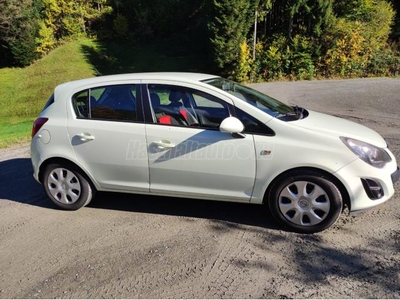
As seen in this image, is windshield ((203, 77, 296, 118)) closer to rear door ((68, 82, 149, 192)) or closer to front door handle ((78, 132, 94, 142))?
rear door ((68, 82, 149, 192))

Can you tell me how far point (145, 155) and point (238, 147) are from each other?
1047 mm

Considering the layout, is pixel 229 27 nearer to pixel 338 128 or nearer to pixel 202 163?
pixel 338 128

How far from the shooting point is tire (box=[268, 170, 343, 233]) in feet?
11.4

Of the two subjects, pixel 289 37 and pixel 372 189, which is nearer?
pixel 372 189

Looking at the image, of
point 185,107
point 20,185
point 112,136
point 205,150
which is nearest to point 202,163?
point 205,150

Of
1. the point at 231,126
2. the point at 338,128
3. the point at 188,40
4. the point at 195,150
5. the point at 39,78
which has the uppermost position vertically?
the point at 231,126

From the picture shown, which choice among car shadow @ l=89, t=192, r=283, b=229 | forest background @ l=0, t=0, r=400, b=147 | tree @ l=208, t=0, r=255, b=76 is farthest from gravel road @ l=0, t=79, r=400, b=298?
tree @ l=208, t=0, r=255, b=76

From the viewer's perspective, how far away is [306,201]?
356 centimetres

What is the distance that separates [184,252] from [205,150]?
3.44 ft

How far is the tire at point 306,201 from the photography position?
3480 mm

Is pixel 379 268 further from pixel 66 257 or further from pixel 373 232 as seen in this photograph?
pixel 66 257

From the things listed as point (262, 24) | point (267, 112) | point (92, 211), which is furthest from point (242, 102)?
point (262, 24)

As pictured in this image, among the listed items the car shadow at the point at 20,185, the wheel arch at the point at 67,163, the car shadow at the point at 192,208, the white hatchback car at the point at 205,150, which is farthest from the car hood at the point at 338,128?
the car shadow at the point at 20,185

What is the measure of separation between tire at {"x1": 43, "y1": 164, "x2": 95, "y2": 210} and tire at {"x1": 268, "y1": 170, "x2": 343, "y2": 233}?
2.22 metres
